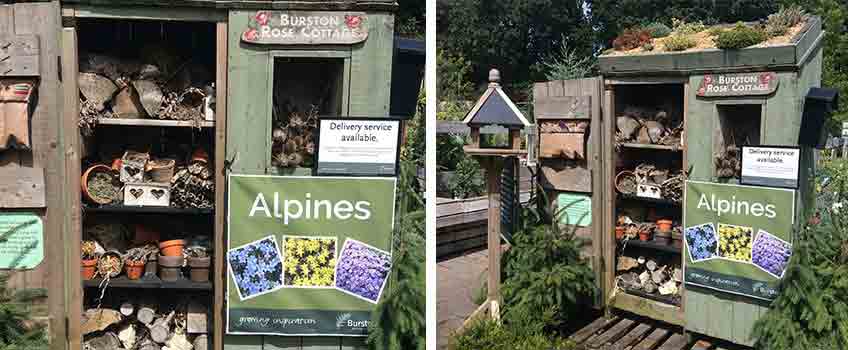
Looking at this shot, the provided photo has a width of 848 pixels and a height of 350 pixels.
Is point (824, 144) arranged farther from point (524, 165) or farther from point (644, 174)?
point (524, 165)

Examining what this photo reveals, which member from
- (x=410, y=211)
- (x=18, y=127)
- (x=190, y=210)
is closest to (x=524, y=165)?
(x=410, y=211)

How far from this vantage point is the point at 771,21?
1.80 metres

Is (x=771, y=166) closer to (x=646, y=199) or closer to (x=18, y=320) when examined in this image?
(x=646, y=199)

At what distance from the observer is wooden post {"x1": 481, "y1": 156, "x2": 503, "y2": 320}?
79.9 inches

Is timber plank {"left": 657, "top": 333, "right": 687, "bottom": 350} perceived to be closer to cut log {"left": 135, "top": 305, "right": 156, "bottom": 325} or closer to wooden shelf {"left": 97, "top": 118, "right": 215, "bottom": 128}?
wooden shelf {"left": 97, "top": 118, "right": 215, "bottom": 128}

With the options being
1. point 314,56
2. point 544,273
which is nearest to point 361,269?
point 544,273

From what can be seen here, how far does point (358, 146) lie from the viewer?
2.14 metres

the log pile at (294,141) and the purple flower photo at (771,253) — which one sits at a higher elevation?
the log pile at (294,141)

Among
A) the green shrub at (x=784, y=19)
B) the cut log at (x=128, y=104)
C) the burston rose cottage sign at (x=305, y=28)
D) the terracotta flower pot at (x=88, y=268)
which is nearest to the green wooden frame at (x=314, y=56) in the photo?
the burston rose cottage sign at (x=305, y=28)

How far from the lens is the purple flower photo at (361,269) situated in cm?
220

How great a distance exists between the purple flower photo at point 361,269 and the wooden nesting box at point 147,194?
0.78 m

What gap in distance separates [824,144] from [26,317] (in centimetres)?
265

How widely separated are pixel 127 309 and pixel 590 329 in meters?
1.84

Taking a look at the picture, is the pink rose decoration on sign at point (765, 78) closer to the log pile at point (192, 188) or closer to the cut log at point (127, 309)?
the log pile at point (192, 188)
